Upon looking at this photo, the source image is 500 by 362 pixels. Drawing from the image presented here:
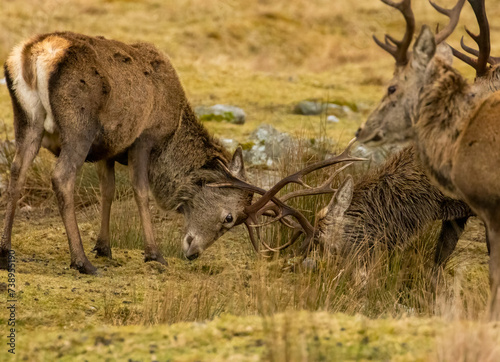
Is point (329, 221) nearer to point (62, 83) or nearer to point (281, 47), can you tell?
point (62, 83)

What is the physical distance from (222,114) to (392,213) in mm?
5586

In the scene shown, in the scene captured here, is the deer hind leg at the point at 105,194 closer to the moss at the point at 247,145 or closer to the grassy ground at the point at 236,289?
the grassy ground at the point at 236,289

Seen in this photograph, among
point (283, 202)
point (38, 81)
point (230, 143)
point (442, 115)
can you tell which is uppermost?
point (442, 115)

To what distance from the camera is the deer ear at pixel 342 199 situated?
26.1 ft

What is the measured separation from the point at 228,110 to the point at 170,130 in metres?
5.00

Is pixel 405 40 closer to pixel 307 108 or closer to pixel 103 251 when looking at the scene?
pixel 103 251

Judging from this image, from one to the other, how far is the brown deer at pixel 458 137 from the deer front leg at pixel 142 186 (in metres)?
3.05

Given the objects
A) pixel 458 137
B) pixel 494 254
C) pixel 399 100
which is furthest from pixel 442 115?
pixel 494 254

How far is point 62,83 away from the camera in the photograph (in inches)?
275

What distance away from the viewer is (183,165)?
834 centimetres

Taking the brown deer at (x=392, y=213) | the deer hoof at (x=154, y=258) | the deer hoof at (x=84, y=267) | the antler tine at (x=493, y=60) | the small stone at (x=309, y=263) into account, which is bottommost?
Answer: the deer hoof at (x=154, y=258)

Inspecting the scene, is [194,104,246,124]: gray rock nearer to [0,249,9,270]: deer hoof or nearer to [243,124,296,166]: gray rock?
[243,124,296,166]: gray rock

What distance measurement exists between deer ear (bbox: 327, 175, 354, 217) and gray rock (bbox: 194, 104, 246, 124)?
5183mm

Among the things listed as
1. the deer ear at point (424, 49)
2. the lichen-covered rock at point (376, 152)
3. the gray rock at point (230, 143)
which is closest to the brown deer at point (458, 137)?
the deer ear at point (424, 49)
